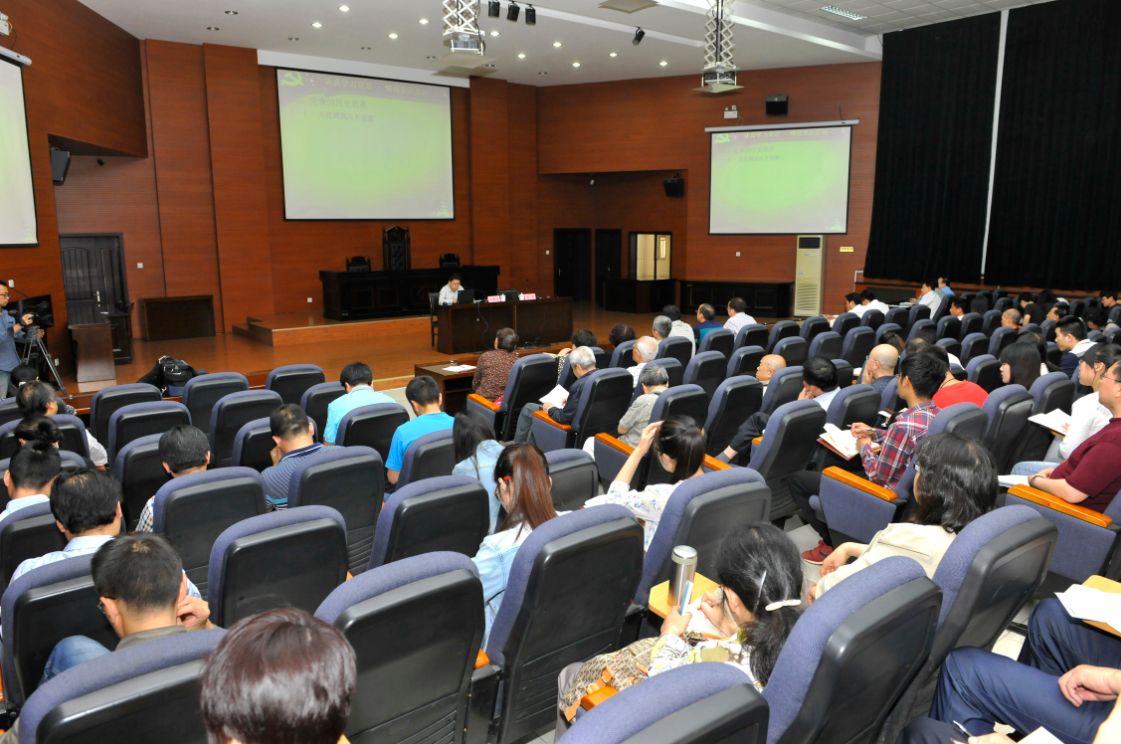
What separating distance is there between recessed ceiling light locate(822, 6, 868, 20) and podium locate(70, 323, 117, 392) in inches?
449

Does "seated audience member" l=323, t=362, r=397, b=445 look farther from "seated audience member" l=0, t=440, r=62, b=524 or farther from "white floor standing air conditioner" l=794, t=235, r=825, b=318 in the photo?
"white floor standing air conditioner" l=794, t=235, r=825, b=318

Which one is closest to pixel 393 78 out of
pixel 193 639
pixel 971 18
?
pixel 971 18

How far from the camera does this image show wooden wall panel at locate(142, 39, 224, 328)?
41.3ft

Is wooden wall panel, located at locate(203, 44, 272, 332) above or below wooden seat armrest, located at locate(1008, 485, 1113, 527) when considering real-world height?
above

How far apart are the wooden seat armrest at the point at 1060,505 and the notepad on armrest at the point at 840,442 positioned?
0.73 m

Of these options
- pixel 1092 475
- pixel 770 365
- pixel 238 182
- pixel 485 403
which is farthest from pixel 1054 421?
pixel 238 182

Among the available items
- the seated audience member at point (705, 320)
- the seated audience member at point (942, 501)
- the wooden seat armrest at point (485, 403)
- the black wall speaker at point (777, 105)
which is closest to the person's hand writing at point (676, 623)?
the seated audience member at point (942, 501)

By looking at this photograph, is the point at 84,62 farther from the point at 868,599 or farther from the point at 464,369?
the point at 868,599

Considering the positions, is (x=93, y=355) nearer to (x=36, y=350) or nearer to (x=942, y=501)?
(x=36, y=350)

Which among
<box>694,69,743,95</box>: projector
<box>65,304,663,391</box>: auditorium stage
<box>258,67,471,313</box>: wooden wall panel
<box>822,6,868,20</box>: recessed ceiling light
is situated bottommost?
<box>65,304,663,391</box>: auditorium stage

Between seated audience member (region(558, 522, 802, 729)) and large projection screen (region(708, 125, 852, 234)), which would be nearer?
seated audience member (region(558, 522, 802, 729))

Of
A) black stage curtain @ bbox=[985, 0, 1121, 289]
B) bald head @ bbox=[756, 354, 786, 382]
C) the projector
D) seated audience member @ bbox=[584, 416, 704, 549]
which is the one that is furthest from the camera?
black stage curtain @ bbox=[985, 0, 1121, 289]

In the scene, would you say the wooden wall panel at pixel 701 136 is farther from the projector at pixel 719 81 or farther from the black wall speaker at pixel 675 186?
the projector at pixel 719 81

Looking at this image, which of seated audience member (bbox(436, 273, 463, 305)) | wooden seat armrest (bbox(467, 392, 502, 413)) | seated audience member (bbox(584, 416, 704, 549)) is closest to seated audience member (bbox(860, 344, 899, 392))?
seated audience member (bbox(584, 416, 704, 549))
